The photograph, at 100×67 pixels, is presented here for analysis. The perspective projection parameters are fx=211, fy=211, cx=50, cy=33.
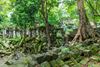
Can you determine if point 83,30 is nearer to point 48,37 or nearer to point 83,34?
point 83,34

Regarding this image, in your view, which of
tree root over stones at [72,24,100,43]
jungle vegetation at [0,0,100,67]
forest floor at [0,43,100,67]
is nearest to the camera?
forest floor at [0,43,100,67]

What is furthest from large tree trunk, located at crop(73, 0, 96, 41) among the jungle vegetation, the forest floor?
the forest floor

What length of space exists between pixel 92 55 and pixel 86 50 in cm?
28

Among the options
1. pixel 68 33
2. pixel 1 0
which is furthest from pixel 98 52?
pixel 1 0

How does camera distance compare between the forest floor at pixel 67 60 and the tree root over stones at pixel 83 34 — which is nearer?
the forest floor at pixel 67 60

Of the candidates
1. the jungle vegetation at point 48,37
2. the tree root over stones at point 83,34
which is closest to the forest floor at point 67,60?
the jungle vegetation at point 48,37

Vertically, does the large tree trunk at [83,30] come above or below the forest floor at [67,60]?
above

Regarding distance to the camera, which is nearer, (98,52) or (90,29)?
(98,52)

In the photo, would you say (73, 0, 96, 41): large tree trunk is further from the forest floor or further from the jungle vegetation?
the forest floor

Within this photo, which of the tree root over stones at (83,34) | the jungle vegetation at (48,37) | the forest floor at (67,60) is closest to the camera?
the forest floor at (67,60)

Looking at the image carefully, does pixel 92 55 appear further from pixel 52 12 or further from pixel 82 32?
pixel 52 12

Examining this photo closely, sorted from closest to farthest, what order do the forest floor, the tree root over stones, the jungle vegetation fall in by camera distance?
the forest floor < the jungle vegetation < the tree root over stones

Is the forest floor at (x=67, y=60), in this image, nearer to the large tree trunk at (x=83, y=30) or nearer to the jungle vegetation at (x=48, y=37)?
the jungle vegetation at (x=48, y=37)

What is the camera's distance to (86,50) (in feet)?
25.1
